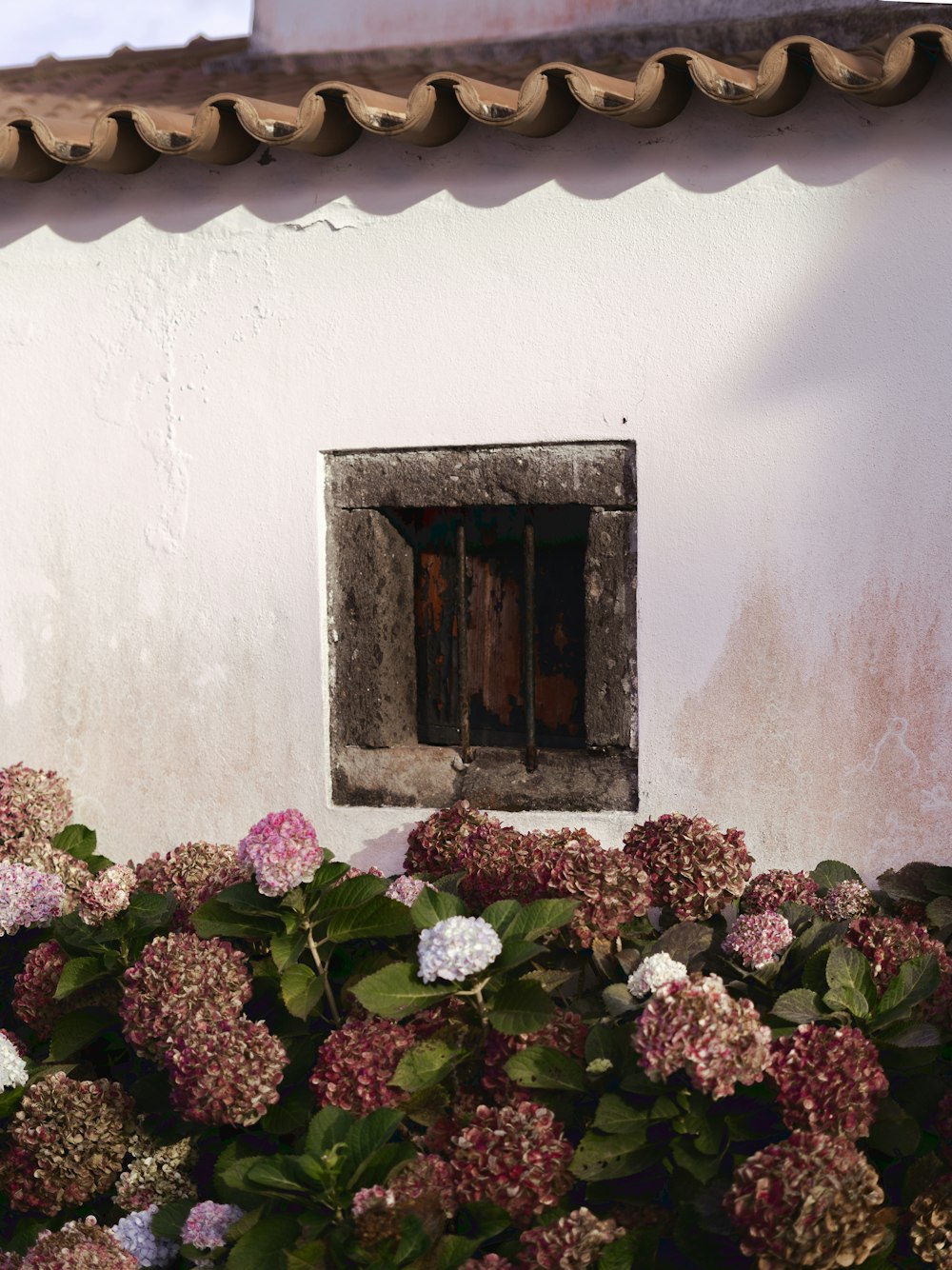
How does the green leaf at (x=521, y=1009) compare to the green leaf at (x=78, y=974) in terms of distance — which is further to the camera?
the green leaf at (x=78, y=974)

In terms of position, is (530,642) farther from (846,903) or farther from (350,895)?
(350,895)

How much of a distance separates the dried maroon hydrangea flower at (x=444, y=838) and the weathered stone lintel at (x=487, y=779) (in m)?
0.83

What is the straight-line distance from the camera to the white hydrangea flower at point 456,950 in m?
2.08

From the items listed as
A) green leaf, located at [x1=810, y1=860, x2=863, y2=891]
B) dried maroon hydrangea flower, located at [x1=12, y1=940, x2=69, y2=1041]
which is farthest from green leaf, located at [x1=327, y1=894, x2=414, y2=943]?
green leaf, located at [x1=810, y1=860, x2=863, y2=891]

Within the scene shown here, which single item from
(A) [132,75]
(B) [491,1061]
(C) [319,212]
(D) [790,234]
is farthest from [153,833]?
(A) [132,75]

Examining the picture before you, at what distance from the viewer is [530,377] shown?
3.62 metres

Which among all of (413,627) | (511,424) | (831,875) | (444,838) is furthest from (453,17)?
(831,875)

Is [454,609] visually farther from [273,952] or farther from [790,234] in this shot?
[273,952]

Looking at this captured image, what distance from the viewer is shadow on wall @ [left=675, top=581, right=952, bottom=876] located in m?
3.35

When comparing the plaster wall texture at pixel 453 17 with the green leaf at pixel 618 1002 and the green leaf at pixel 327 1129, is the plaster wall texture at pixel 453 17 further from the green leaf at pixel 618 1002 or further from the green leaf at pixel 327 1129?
the green leaf at pixel 327 1129

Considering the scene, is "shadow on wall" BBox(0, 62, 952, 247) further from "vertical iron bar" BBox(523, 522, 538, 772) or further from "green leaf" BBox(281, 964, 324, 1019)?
"green leaf" BBox(281, 964, 324, 1019)

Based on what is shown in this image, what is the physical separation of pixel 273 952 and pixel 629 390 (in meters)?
1.82

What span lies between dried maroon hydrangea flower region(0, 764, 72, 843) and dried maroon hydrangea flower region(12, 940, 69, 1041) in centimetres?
97

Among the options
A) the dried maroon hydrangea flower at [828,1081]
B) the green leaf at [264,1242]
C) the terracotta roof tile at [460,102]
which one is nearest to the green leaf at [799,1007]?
the dried maroon hydrangea flower at [828,1081]
